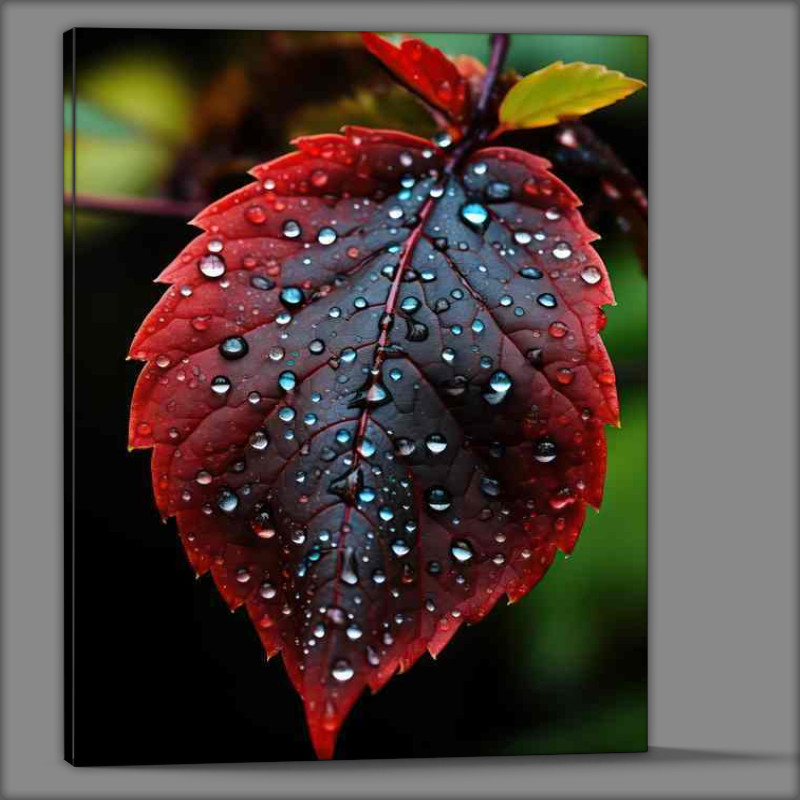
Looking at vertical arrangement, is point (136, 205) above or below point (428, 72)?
below

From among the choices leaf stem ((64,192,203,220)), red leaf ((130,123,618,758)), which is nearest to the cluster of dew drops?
red leaf ((130,123,618,758))

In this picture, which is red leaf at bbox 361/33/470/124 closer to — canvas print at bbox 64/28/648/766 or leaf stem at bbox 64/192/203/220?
canvas print at bbox 64/28/648/766

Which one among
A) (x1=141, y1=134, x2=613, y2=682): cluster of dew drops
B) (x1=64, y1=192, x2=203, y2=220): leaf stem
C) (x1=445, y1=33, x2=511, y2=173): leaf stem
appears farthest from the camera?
(x1=64, y1=192, x2=203, y2=220): leaf stem

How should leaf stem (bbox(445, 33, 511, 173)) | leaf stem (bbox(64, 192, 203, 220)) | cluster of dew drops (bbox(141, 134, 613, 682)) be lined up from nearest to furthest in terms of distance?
cluster of dew drops (bbox(141, 134, 613, 682)), leaf stem (bbox(445, 33, 511, 173)), leaf stem (bbox(64, 192, 203, 220))

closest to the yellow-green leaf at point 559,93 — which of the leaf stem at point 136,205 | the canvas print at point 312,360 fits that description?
the canvas print at point 312,360

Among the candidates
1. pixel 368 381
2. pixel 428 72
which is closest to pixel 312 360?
pixel 368 381

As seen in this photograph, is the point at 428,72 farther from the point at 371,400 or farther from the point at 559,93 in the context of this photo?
the point at 371,400

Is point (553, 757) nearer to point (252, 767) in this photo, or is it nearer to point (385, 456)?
point (252, 767)

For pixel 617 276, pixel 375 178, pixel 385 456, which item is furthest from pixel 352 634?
pixel 617 276
